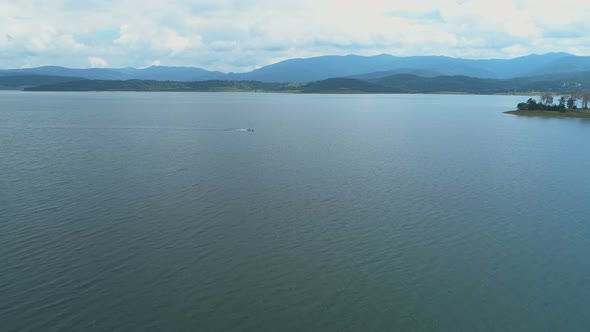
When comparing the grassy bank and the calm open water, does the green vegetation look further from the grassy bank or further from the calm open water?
the calm open water

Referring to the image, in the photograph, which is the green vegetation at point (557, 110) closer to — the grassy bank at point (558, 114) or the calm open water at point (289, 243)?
the grassy bank at point (558, 114)

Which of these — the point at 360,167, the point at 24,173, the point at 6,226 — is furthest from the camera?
the point at 360,167

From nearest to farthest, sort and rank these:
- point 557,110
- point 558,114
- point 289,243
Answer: point 289,243 < point 558,114 < point 557,110

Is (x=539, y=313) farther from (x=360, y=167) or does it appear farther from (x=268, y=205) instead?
(x=360, y=167)

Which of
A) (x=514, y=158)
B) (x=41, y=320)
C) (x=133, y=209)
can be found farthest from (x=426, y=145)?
(x=41, y=320)

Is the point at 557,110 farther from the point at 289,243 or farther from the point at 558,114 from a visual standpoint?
the point at 289,243

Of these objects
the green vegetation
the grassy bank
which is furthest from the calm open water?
the green vegetation

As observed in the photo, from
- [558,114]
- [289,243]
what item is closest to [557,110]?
[558,114]

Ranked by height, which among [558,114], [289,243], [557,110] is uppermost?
[557,110]
